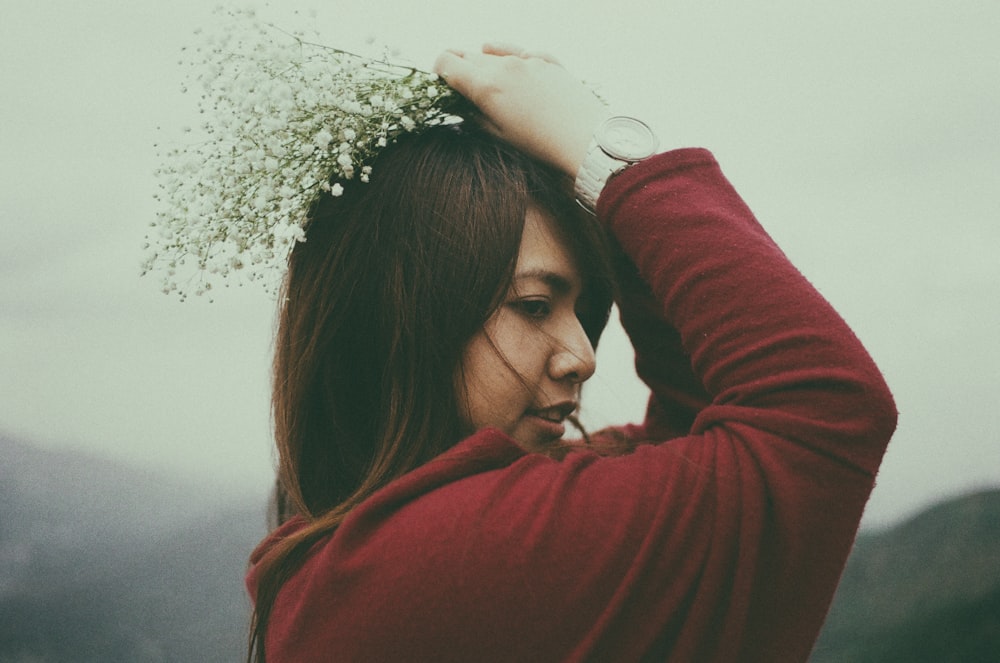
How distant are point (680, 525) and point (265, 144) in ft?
3.03

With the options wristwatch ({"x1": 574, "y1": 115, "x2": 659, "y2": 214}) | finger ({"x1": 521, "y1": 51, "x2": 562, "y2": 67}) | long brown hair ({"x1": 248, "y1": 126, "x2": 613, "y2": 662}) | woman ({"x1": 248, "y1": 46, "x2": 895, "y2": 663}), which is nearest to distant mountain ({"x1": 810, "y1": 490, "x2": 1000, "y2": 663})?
woman ({"x1": 248, "y1": 46, "x2": 895, "y2": 663})

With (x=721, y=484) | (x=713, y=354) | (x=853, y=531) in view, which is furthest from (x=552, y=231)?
(x=853, y=531)

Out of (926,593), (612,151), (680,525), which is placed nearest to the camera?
(680,525)

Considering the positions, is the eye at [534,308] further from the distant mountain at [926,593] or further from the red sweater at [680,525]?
the distant mountain at [926,593]

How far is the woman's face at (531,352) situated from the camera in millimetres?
1228

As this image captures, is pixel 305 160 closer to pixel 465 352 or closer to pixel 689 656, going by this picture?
pixel 465 352

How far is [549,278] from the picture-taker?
127 centimetres

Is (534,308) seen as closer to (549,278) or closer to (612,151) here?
(549,278)

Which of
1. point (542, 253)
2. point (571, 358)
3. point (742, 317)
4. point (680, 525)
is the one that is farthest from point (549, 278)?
point (680, 525)

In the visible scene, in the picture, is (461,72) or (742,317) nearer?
(742,317)

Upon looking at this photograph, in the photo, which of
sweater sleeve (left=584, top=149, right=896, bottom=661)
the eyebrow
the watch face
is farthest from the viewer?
the eyebrow

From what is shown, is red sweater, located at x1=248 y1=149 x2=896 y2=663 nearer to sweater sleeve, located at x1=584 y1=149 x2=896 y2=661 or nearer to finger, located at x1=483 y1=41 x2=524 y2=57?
sweater sleeve, located at x1=584 y1=149 x2=896 y2=661

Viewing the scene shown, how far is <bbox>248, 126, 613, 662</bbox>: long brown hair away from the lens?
1225 mm

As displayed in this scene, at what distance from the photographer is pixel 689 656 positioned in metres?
0.92
